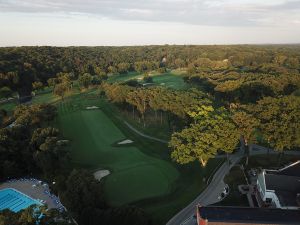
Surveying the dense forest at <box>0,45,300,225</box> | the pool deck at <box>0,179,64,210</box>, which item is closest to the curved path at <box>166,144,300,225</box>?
the dense forest at <box>0,45,300,225</box>

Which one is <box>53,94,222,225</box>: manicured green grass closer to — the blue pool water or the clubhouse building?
the clubhouse building

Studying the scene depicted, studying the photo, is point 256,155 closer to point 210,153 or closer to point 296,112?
point 296,112

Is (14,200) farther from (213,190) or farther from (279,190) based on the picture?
(279,190)

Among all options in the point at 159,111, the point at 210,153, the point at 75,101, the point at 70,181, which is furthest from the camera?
the point at 75,101

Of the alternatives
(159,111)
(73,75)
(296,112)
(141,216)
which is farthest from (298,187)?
(73,75)

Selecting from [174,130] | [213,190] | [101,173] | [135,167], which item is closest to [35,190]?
[101,173]

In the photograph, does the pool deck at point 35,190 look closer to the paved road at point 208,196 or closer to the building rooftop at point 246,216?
the paved road at point 208,196
